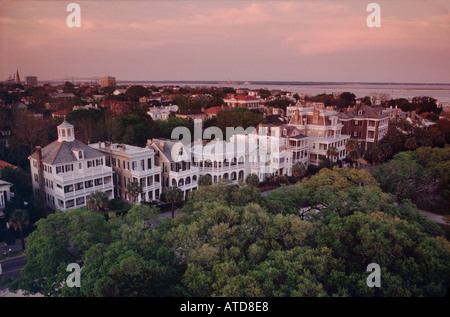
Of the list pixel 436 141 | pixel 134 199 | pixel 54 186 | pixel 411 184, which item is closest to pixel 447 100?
pixel 436 141

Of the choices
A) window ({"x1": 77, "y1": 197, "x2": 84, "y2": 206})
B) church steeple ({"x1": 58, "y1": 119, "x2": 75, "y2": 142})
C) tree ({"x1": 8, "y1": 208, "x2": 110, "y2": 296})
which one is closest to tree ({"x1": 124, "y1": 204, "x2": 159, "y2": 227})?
tree ({"x1": 8, "y1": 208, "x2": 110, "y2": 296})

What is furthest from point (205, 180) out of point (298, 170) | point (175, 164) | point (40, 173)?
point (40, 173)

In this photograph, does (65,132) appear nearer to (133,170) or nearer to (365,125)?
(133,170)

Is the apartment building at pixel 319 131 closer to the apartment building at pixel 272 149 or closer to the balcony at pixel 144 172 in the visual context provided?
the apartment building at pixel 272 149

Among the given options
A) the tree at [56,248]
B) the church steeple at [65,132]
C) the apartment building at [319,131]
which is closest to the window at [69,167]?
the church steeple at [65,132]
